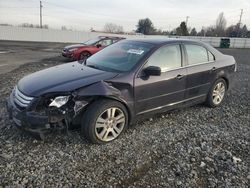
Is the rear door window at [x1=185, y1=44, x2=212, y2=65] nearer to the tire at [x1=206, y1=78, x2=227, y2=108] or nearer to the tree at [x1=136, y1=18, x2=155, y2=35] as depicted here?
the tire at [x1=206, y1=78, x2=227, y2=108]

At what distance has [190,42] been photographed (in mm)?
5070

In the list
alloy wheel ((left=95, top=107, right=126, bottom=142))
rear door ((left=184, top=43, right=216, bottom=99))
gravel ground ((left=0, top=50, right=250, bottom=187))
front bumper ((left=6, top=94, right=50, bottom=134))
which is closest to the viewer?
gravel ground ((left=0, top=50, right=250, bottom=187))

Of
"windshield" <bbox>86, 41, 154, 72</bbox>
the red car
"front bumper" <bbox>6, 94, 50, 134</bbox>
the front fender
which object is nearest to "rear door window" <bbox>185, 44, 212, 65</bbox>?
"windshield" <bbox>86, 41, 154, 72</bbox>

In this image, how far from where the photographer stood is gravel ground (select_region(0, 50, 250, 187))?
2.95 meters

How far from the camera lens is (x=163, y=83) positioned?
4301 millimetres

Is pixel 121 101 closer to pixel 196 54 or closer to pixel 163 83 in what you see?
pixel 163 83

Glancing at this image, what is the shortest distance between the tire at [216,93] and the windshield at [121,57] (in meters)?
1.95

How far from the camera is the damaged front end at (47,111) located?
3.36m

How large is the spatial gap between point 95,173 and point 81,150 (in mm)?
584

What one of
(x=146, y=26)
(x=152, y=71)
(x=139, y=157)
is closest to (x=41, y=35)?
(x=152, y=71)

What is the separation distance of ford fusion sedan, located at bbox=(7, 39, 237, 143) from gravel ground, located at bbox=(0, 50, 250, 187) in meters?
0.31

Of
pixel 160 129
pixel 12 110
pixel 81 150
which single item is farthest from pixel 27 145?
pixel 160 129

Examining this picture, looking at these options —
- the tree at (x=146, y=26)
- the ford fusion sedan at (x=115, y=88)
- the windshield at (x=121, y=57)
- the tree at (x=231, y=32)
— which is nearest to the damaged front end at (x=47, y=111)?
the ford fusion sedan at (x=115, y=88)

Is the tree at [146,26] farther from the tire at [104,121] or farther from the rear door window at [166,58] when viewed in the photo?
the tire at [104,121]
